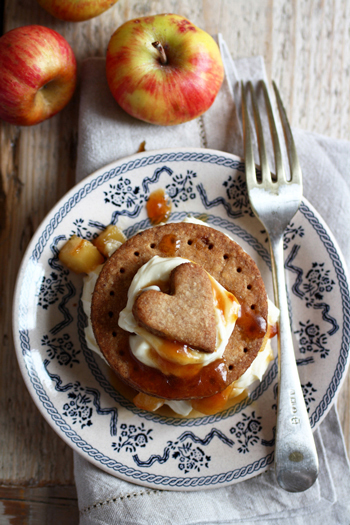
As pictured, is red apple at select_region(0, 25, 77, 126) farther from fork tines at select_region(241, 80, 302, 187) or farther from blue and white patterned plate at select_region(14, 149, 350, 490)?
fork tines at select_region(241, 80, 302, 187)

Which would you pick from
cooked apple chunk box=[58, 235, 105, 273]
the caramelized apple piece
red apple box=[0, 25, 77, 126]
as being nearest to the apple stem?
red apple box=[0, 25, 77, 126]

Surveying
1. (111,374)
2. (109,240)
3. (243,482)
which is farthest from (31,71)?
(243,482)

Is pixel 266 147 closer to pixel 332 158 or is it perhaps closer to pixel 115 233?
pixel 332 158

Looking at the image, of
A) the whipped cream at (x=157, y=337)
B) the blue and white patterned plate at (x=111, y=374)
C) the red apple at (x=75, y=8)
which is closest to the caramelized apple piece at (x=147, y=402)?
the blue and white patterned plate at (x=111, y=374)

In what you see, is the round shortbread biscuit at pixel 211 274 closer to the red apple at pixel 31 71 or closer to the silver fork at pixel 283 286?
the silver fork at pixel 283 286

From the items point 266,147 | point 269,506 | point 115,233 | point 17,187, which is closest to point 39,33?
point 17,187

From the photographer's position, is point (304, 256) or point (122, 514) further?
point (304, 256)
